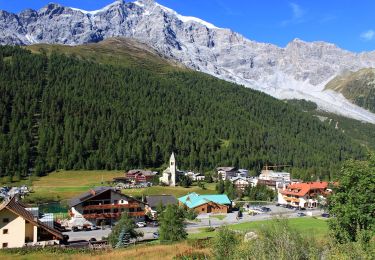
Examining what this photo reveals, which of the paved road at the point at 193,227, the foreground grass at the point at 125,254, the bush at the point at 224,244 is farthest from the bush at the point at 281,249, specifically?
the paved road at the point at 193,227

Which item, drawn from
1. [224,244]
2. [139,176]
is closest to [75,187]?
[139,176]

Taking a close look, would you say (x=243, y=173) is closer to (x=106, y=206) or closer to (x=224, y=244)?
(x=106, y=206)

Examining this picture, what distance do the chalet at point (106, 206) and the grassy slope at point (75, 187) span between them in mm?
27692

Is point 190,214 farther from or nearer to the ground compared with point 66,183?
nearer to the ground

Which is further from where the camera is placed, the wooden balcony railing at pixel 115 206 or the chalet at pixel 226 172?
the chalet at pixel 226 172

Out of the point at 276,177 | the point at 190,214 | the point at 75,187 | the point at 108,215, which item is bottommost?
the point at 190,214

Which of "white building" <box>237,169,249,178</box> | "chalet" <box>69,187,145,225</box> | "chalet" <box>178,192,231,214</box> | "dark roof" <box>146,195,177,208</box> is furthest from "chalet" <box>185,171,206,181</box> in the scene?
"chalet" <box>69,187,145,225</box>

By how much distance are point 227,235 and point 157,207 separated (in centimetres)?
7387

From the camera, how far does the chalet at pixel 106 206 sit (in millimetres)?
92000

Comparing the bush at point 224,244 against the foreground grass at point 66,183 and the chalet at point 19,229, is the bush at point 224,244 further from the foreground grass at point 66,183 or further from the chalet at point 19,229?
the foreground grass at point 66,183

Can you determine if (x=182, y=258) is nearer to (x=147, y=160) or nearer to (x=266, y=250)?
(x=266, y=250)

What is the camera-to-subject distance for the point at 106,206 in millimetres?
93438

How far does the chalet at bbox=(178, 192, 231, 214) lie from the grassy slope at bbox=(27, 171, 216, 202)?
1687 centimetres

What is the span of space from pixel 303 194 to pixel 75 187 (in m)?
70.4
